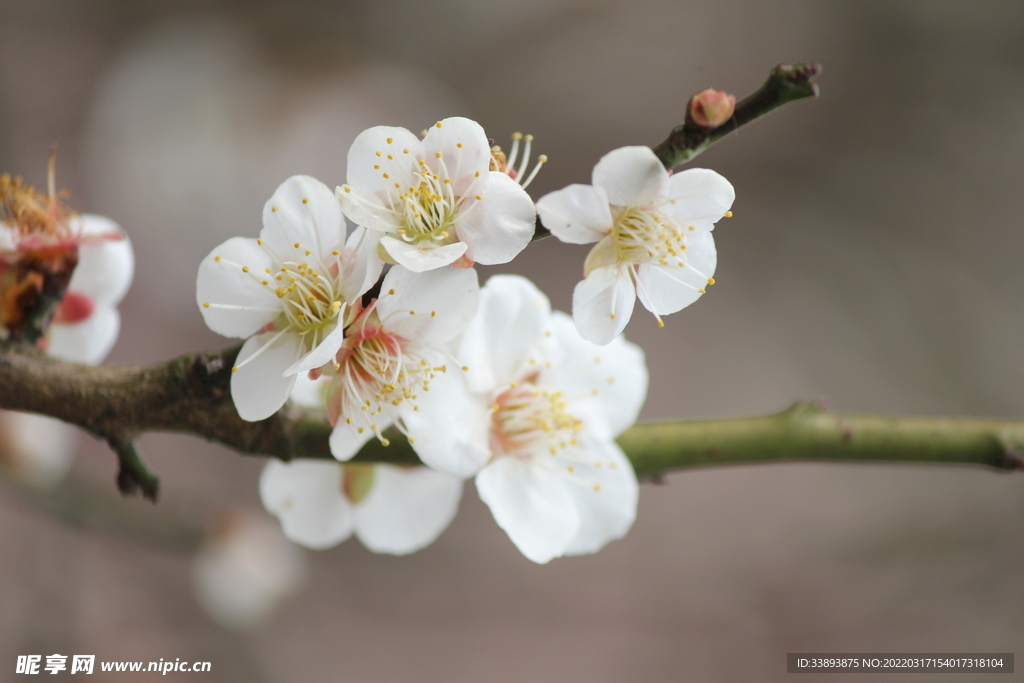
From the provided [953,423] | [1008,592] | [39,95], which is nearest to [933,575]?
[1008,592]

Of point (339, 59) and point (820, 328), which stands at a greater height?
point (339, 59)

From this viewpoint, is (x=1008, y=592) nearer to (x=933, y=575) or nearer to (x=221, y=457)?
(x=933, y=575)

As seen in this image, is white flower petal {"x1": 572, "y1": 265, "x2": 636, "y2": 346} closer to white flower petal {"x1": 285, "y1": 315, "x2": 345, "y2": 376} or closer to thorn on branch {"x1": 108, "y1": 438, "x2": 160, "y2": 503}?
white flower petal {"x1": 285, "y1": 315, "x2": 345, "y2": 376}

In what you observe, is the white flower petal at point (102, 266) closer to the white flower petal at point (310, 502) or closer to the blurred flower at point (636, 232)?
the white flower petal at point (310, 502)

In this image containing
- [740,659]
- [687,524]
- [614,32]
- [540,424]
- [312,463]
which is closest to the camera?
[540,424]

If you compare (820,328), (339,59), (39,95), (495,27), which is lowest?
(820,328)

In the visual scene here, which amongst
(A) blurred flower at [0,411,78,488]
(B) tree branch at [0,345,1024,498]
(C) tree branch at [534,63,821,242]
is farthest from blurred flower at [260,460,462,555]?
(A) blurred flower at [0,411,78,488]
